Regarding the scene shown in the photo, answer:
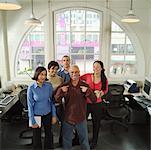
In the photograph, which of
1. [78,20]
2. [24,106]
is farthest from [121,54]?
[24,106]

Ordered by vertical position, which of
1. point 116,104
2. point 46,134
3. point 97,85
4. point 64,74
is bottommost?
point 46,134

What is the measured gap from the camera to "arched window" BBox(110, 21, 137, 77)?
17.0 feet

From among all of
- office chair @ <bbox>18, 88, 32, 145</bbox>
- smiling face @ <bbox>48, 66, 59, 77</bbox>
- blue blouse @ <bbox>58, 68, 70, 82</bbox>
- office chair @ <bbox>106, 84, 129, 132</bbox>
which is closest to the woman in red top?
blue blouse @ <bbox>58, 68, 70, 82</bbox>

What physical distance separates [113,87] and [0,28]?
2.94m

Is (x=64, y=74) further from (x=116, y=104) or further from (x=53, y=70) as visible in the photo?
(x=116, y=104)

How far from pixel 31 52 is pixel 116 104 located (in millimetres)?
2507

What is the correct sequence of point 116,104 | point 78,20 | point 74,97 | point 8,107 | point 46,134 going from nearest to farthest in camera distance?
1. point 74,97
2. point 46,134
3. point 8,107
4. point 116,104
5. point 78,20

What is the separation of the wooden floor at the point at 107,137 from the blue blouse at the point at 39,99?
1001mm

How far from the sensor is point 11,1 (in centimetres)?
240

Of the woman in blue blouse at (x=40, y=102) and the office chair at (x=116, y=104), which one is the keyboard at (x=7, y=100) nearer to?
the woman in blue blouse at (x=40, y=102)

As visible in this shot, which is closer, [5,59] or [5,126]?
[5,126]

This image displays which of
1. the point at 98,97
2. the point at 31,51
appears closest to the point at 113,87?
the point at 98,97

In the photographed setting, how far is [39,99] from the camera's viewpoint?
297 cm

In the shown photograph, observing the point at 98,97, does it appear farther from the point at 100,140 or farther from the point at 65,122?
the point at 100,140
